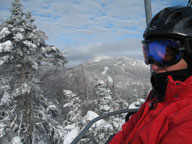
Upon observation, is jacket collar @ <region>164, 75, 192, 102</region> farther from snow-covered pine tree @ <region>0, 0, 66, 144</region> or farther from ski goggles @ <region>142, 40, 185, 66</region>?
snow-covered pine tree @ <region>0, 0, 66, 144</region>

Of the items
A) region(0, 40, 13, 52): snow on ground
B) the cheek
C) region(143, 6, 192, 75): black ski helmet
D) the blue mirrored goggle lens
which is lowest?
region(0, 40, 13, 52): snow on ground

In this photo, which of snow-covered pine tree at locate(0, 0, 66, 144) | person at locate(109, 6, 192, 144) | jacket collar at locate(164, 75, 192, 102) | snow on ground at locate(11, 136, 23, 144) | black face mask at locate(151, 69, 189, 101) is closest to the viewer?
person at locate(109, 6, 192, 144)

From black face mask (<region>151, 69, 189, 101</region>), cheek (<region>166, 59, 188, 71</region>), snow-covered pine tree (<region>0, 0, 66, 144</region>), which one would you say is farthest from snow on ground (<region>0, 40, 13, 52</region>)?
cheek (<region>166, 59, 188, 71</region>)

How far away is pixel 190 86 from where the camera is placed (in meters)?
1.23

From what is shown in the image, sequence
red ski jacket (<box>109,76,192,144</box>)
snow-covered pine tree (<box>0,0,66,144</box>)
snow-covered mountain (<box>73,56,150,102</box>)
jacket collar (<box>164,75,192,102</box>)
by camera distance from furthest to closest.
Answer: snow-covered mountain (<box>73,56,150,102</box>), snow-covered pine tree (<box>0,0,66,144</box>), jacket collar (<box>164,75,192,102</box>), red ski jacket (<box>109,76,192,144</box>)

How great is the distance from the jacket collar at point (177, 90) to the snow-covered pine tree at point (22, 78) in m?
9.41

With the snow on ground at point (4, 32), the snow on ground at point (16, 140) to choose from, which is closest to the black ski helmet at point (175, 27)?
the snow on ground at point (4, 32)

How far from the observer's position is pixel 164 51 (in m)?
1.49

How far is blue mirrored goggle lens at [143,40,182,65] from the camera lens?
142 cm

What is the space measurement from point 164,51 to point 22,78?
10.3m

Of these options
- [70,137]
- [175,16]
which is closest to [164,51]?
[175,16]

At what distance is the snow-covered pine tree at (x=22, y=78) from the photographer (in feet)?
31.4

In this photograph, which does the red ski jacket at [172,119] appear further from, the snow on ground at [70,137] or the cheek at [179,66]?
the snow on ground at [70,137]

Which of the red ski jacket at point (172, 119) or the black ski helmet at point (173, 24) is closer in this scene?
the red ski jacket at point (172, 119)
